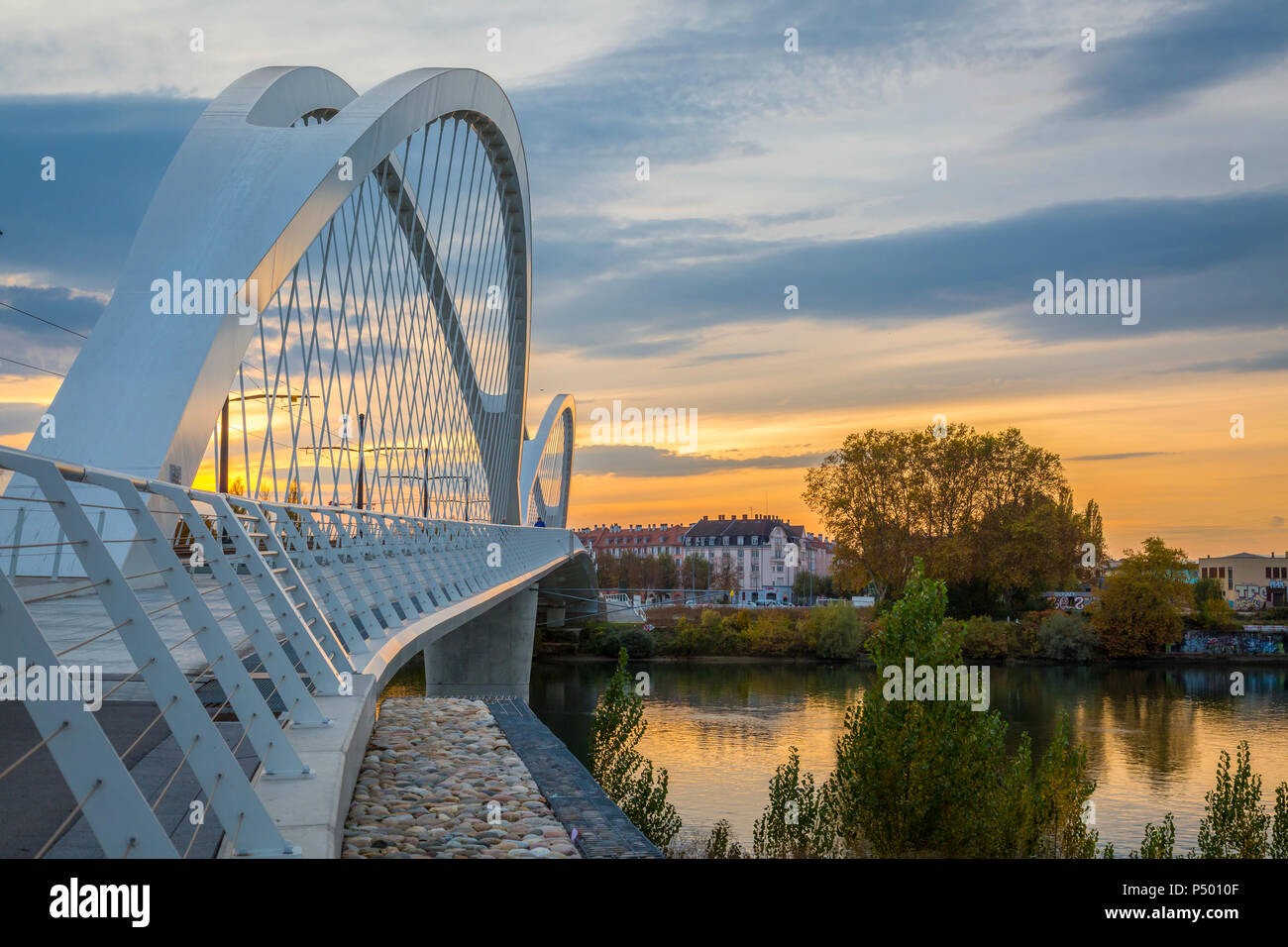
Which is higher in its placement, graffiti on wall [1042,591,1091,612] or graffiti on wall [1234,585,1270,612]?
graffiti on wall [1042,591,1091,612]

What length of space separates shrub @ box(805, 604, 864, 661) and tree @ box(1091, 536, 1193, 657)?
1318 cm

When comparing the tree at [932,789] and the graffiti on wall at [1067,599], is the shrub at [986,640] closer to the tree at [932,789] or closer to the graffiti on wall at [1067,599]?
the graffiti on wall at [1067,599]

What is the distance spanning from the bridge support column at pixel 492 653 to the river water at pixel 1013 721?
227 centimetres

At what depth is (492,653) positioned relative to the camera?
100.0 ft

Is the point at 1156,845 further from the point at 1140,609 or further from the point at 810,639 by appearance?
the point at 1140,609

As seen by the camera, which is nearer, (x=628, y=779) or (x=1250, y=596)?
(x=628, y=779)

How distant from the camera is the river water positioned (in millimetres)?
22844

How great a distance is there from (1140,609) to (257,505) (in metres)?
57.8

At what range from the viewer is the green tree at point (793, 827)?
1689 cm
